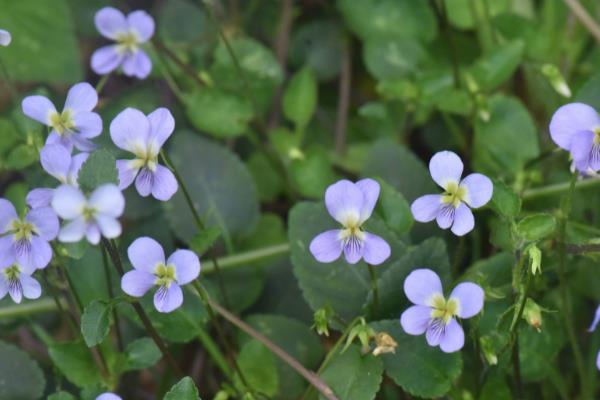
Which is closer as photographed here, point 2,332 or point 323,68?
point 2,332

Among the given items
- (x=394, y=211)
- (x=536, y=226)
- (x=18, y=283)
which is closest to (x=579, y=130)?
(x=536, y=226)

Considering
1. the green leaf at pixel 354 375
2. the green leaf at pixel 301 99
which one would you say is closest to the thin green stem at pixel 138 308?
the green leaf at pixel 354 375

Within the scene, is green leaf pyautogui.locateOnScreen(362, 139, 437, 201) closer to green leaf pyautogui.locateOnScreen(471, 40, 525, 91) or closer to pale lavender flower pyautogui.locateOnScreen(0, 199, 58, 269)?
green leaf pyautogui.locateOnScreen(471, 40, 525, 91)

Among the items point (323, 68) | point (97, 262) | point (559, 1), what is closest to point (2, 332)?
point (97, 262)

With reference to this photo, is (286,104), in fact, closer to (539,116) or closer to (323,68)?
(323,68)

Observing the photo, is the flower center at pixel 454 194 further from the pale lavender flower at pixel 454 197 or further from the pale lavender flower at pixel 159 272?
the pale lavender flower at pixel 159 272

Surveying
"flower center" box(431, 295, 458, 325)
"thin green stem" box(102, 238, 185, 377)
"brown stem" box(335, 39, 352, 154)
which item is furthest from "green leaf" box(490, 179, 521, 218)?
"brown stem" box(335, 39, 352, 154)
